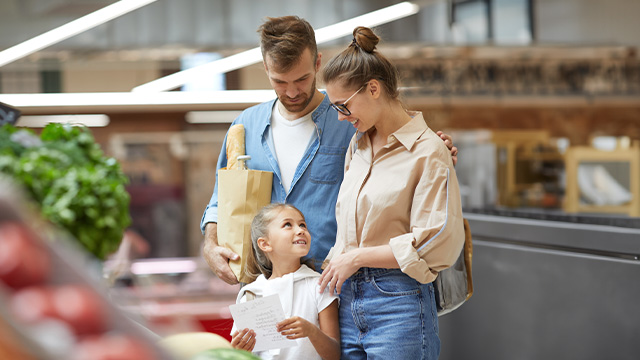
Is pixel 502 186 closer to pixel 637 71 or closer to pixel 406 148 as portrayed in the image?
pixel 637 71

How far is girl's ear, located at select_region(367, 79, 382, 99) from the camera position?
184 cm

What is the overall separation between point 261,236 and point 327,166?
31 cm

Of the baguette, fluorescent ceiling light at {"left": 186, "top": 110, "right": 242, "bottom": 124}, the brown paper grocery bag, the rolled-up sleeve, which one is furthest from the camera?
fluorescent ceiling light at {"left": 186, "top": 110, "right": 242, "bottom": 124}

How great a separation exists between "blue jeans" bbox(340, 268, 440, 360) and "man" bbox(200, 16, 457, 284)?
1.01ft

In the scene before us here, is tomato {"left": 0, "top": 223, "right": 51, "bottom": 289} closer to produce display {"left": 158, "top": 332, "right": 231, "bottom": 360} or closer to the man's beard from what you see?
produce display {"left": 158, "top": 332, "right": 231, "bottom": 360}

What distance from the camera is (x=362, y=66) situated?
1.83 meters

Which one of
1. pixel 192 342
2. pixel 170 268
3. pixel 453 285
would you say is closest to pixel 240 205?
pixel 453 285

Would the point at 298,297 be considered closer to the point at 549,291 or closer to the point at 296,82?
the point at 296,82

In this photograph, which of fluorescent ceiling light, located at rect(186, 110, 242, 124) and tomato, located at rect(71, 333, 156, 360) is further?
fluorescent ceiling light, located at rect(186, 110, 242, 124)

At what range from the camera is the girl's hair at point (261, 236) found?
2.04 metres

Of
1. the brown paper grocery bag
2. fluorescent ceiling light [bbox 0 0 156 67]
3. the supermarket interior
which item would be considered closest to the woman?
the brown paper grocery bag

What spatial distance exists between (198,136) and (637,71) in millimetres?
5531

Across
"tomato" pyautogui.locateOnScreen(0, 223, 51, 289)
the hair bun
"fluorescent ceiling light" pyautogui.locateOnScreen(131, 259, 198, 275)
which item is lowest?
"fluorescent ceiling light" pyautogui.locateOnScreen(131, 259, 198, 275)

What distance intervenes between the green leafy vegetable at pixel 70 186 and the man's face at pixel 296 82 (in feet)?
3.07
